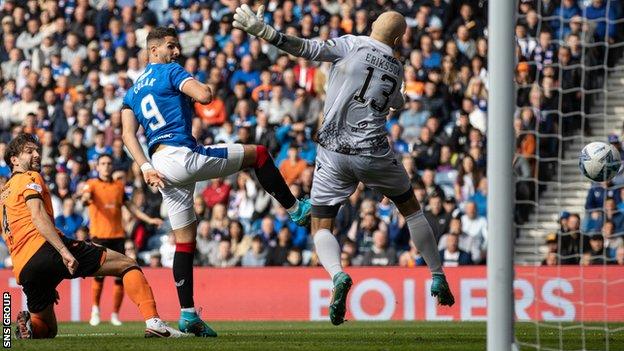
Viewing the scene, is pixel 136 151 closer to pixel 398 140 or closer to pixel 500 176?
pixel 500 176

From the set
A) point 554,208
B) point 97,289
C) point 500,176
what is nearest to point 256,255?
point 97,289

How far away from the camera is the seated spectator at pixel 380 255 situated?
18266 mm

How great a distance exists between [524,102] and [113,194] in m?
5.66

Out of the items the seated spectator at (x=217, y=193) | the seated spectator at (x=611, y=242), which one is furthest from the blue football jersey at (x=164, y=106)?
the seated spectator at (x=217, y=193)

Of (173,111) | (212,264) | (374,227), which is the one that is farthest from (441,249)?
(173,111)

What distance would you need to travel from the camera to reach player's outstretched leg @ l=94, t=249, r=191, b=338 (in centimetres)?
1048

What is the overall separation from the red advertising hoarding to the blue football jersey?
22.6ft

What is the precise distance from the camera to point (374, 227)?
725 inches

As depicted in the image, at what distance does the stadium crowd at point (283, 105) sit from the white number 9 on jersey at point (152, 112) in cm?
659

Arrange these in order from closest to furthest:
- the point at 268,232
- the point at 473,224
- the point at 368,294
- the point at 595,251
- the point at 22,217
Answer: the point at 22,217
the point at 595,251
the point at 368,294
the point at 473,224
the point at 268,232

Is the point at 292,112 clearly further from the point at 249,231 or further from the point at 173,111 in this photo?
the point at 173,111

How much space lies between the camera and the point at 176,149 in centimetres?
1051

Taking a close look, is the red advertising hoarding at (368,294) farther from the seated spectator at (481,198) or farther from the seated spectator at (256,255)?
the seated spectator at (481,198)

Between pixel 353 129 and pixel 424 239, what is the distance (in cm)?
130
